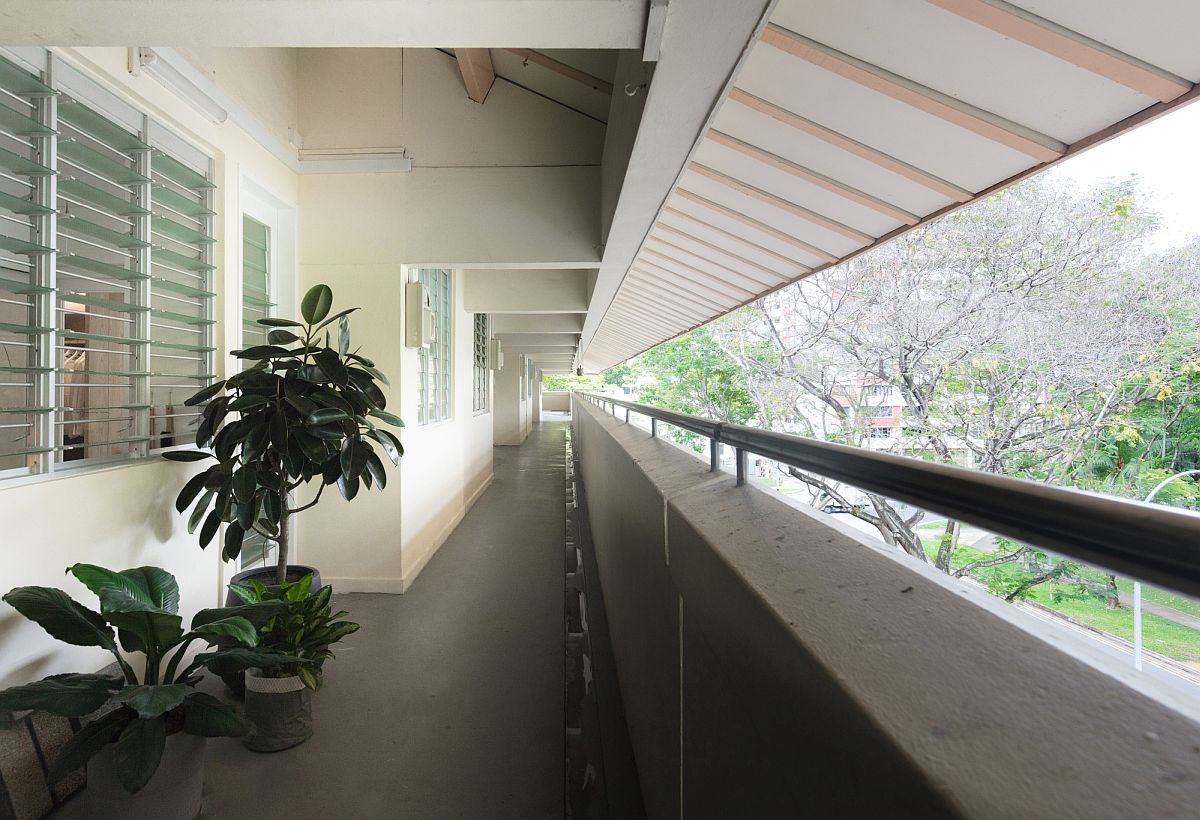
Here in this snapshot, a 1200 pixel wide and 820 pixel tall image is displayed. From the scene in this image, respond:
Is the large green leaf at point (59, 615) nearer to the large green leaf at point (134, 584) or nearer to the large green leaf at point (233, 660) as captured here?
the large green leaf at point (134, 584)

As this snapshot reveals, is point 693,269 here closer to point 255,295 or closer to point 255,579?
point 255,295

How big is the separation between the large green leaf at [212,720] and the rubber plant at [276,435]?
943mm

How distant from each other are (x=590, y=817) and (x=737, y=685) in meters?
1.57

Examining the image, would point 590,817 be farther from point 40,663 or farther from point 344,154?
point 344,154

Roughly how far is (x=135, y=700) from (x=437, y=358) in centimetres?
413

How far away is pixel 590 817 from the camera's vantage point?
204 centimetres

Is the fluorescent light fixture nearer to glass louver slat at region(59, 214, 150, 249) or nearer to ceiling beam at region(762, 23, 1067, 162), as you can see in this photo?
glass louver slat at region(59, 214, 150, 249)

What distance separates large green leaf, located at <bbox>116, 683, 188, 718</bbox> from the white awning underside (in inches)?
98.3

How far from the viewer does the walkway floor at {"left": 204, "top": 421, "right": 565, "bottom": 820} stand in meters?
2.16

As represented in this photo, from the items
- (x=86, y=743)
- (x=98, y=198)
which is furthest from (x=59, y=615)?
(x=98, y=198)

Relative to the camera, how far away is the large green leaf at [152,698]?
1655 millimetres

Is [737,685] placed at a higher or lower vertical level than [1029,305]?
lower

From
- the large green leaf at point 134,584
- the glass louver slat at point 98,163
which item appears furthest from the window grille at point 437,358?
the large green leaf at point 134,584

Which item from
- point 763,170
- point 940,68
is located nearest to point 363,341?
point 763,170
